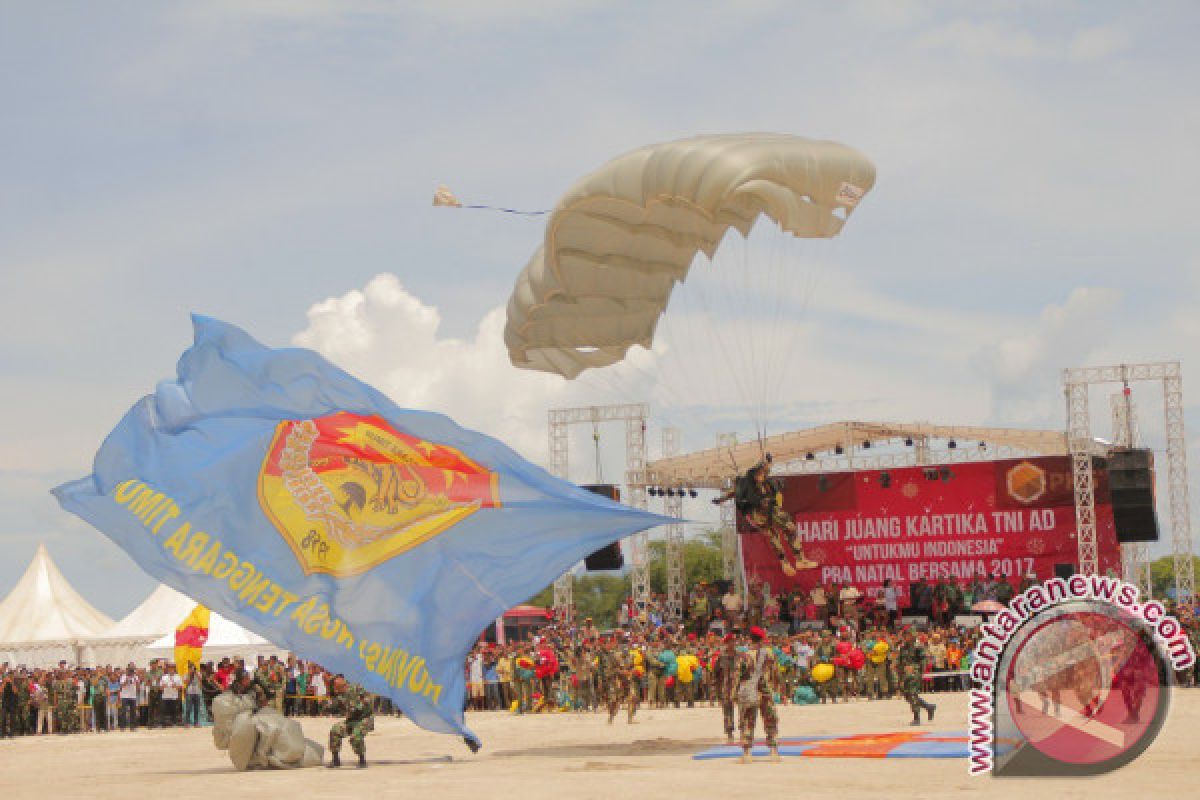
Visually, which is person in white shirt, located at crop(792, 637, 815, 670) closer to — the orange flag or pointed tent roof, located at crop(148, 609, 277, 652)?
the orange flag

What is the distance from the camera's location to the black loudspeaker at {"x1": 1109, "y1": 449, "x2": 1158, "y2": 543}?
29.4 meters

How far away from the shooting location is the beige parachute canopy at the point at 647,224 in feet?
43.2

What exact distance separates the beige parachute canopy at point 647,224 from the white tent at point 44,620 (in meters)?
21.3

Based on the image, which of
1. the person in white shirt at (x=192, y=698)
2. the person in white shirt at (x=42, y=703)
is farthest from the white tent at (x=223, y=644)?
the person in white shirt at (x=42, y=703)

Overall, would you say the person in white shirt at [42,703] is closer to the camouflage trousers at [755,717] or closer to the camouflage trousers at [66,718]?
the camouflage trousers at [66,718]

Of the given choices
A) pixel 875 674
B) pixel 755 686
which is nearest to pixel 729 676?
pixel 755 686

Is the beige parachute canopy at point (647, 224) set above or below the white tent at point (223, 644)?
above

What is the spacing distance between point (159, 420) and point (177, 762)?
14.5 ft

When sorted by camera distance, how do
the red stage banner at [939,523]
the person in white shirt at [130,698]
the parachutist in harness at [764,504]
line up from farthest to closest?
the red stage banner at [939,523] → the person in white shirt at [130,698] → the parachutist in harness at [764,504]

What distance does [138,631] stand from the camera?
3275 cm

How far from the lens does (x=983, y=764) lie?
11.9 metres

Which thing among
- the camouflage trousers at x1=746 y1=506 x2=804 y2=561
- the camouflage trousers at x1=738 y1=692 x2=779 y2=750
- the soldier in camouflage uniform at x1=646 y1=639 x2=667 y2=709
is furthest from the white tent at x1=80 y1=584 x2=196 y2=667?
the camouflage trousers at x1=738 y1=692 x2=779 y2=750

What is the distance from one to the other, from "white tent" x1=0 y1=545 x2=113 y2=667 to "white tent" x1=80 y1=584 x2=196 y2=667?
1.62ft

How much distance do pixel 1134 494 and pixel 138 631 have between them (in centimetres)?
2031
